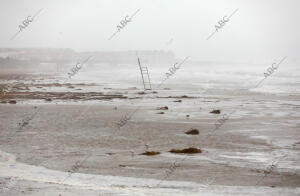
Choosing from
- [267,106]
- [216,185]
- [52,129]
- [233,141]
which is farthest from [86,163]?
[267,106]

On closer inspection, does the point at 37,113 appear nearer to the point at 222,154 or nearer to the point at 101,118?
the point at 101,118

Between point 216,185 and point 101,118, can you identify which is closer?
point 216,185

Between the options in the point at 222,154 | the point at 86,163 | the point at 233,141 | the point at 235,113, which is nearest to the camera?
the point at 86,163

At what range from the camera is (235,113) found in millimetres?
28578

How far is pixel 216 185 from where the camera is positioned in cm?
1201

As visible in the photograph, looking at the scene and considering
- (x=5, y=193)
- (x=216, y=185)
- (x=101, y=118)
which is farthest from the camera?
(x=101, y=118)

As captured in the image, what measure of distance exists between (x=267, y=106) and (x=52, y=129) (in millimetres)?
16464

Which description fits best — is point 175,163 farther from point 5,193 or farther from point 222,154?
point 5,193


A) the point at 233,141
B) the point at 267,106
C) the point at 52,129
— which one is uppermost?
the point at 267,106

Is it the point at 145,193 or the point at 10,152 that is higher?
the point at 10,152

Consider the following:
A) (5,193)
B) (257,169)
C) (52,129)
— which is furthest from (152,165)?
(52,129)

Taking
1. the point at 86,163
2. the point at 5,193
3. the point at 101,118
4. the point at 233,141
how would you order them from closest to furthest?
the point at 5,193 → the point at 86,163 → the point at 233,141 → the point at 101,118

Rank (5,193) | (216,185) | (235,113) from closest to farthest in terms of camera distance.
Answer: (5,193) < (216,185) < (235,113)

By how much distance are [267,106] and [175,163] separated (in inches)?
778
